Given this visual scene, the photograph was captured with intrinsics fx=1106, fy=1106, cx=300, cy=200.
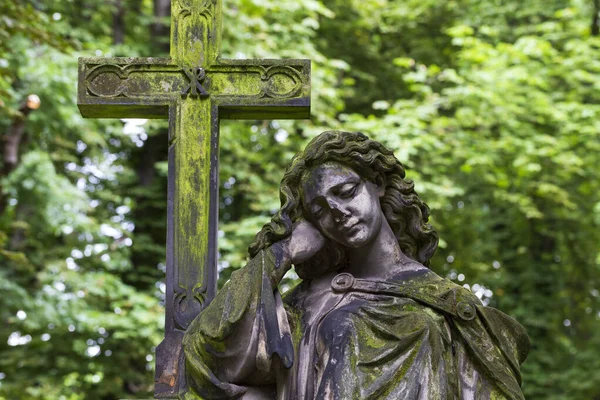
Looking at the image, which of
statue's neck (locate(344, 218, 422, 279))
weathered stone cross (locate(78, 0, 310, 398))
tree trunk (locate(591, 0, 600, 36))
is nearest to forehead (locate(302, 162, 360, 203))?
statue's neck (locate(344, 218, 422, 279))

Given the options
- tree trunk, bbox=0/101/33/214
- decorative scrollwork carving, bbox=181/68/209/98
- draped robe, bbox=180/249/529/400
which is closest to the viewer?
draped robe, bbox=180/249/529/400

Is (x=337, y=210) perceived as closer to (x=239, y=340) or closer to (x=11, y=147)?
(x=239, y=340)

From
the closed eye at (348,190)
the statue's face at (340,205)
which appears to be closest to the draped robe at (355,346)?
the statue's face at (340,205)

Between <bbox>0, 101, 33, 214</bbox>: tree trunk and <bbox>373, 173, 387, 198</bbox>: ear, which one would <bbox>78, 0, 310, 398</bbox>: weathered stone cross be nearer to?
<bbox>373, 173, 387, 198</bbox>: ear

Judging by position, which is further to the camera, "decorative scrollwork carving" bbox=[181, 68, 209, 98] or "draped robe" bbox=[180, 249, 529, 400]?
"decorative scrollwork carving" bbox=[181, 68, 209, 98]

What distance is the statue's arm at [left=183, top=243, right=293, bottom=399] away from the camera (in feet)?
14.9

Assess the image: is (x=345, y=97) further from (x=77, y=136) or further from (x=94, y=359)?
(x=94, y=359)

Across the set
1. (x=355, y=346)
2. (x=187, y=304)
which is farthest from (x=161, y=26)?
(x=355, y=346)

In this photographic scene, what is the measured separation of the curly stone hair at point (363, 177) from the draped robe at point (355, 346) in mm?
219

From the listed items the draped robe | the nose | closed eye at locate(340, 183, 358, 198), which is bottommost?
the draped robe

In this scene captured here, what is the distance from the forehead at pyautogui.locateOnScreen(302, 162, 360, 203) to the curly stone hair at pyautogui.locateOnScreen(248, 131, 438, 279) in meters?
0.03

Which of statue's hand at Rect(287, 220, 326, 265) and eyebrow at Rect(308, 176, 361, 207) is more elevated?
eyebrow at Rect(308, 176, 361, 207)

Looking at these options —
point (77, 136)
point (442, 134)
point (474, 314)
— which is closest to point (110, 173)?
point (77, 136)

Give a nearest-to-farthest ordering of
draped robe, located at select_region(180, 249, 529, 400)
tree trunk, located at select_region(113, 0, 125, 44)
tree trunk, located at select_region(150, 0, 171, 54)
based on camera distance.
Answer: draped robe, located at select_region(180, 249, 529, 400)
tree trunk, located at select_region(150, 0, 171, 54)
tree trunk, located at select_region(113, 0, 125, 44)
